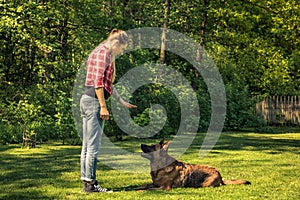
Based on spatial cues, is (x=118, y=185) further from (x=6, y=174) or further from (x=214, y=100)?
(x=214, y=100)

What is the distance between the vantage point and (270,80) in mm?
36469

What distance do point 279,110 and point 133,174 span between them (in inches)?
938

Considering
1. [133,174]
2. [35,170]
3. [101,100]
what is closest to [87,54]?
[35,170]

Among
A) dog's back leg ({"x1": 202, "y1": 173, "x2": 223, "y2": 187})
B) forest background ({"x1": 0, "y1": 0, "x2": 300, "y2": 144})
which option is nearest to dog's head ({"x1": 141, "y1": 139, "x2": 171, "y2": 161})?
dog's back leg ({"x1": 202, "y1": 173, "x2": 223, "y2": 187})

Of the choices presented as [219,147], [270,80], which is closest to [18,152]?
[219,147]

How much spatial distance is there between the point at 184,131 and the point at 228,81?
348 inches

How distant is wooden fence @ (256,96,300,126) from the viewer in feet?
107

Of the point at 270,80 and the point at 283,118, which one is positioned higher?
the point at 270,80

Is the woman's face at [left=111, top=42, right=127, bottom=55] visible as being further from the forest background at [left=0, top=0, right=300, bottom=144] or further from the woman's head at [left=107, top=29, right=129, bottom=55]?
the forest background at [left=0, top=0, right=300, bottom=144]

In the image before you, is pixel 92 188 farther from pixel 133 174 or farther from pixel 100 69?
pixel 133 174

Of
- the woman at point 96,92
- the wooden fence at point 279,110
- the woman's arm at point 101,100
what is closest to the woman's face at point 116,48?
the woman at point 96,92

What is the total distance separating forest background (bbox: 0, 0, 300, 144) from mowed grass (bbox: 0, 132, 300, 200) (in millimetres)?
2940

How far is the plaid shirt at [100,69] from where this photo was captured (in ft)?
25.6

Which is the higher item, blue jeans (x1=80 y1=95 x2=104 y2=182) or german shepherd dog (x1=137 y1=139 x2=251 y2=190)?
blue jeans (x1=80 y1=95 x2=104 y2=182)
